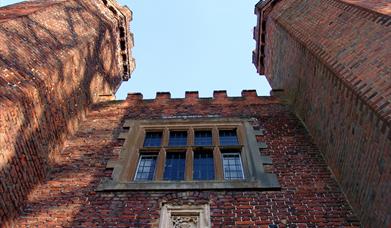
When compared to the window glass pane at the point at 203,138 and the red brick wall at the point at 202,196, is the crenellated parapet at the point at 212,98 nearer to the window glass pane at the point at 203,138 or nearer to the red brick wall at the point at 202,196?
the red brick wall at the point at 202,196

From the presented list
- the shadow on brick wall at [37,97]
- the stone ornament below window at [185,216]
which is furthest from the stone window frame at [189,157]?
the shadow on brick wall at [37,97]

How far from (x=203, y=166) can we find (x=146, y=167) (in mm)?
1189

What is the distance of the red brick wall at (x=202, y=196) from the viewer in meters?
6.15

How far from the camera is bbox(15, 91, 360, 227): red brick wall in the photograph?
20.2 feet

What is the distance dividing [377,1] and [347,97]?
244cm

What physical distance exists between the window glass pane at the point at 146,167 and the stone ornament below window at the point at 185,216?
1349mm

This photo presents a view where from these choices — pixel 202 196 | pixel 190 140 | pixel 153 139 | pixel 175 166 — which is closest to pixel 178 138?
pixel 190 140

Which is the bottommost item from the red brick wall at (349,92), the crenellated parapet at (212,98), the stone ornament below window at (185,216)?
the stone ornament below window at (185,216)

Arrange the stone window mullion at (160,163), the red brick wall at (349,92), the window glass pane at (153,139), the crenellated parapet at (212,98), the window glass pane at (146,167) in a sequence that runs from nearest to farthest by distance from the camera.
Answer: the red brick wall at (349,92) < the stone window mullion at (160,163) < the window glass pane at (146,167) < the window glass pane at (153,139) < the crenellated parapet at (212,98)

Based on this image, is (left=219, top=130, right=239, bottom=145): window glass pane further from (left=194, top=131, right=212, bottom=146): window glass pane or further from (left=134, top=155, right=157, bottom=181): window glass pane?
(left=134, top=155, right=157, bottom=181): window glass pane

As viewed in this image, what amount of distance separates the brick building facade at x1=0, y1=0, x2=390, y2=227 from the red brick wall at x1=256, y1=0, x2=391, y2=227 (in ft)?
0.10

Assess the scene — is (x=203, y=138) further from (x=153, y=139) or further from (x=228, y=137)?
(x=153, y=139)

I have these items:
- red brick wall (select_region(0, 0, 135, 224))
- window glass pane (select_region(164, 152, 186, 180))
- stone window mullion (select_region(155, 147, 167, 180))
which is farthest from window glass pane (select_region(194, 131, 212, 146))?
red brick wall (select_region(0, 0, 135, 224))

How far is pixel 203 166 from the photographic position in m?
7.91
